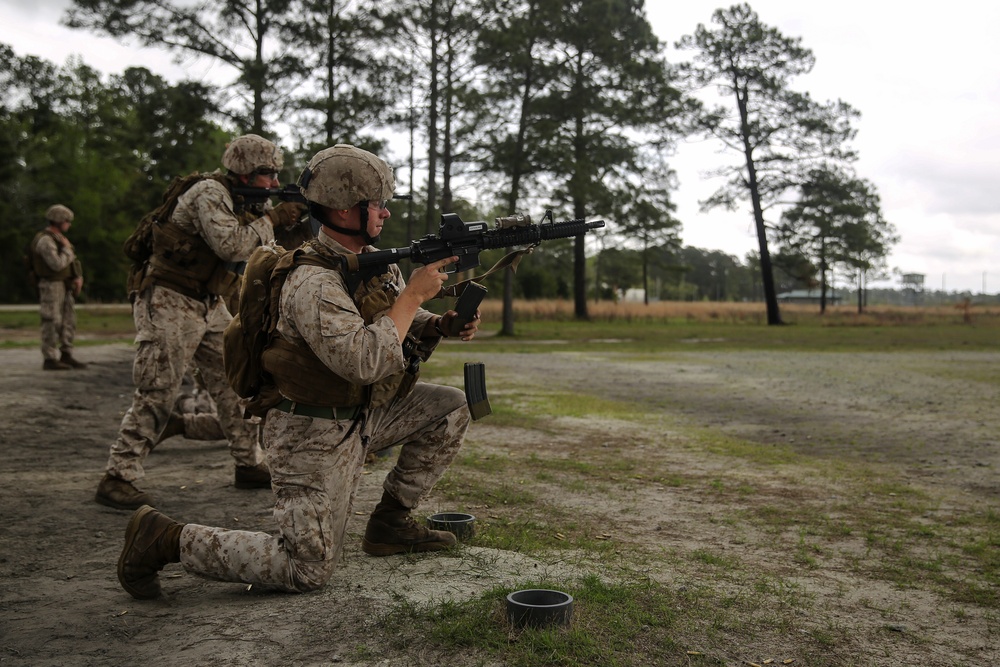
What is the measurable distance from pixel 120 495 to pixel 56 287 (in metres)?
9.44

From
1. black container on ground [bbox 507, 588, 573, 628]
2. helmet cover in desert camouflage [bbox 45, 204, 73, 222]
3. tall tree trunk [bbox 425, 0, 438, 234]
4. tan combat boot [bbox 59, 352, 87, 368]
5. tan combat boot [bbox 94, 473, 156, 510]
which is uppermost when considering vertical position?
tall tree trunk [bbox 425, 0, 438, 234]

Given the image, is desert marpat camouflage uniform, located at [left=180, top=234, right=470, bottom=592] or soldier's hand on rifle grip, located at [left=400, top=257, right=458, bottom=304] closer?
desert marpat camouflage uniform, located at [left=180, top=234, right=470, bottom=592]

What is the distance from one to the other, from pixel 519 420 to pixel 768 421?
2.80 meters

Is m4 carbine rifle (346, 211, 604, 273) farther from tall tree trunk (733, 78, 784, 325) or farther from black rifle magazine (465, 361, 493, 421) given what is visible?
tall tree trunk (733, 78, 784, 325)

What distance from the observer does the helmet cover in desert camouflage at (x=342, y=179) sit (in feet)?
12.8

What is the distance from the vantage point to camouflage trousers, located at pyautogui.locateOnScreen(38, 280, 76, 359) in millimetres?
12930

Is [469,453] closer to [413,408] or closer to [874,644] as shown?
[413,408]

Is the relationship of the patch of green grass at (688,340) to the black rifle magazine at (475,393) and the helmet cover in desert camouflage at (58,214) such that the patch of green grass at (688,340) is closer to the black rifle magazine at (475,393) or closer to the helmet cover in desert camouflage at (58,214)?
the helmet cover in desert camouflage at (58,214)

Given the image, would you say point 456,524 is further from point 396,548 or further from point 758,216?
point 758,216

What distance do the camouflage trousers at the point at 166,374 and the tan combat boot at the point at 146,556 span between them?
74.4 inches

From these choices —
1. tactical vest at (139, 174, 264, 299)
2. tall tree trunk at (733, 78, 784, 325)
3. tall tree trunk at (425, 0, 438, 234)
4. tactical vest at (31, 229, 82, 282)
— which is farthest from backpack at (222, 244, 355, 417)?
tall tree trunk at (733, 78, 784, 325)

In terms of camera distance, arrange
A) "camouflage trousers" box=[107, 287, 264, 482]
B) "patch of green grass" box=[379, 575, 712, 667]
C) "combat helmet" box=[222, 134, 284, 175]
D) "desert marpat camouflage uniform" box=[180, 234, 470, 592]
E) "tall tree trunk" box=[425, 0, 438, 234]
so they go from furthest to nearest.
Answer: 1. "tall tree trunk" box=[425, 0, 438, 234]
2. "combat helmet" box=[222, 134, 284, 175]
3. "camouflage trousers" box=[107, 287, 264, 482]
4. "desert marpat camouflage uniform" box=[180, 234, 470, 592]
5. "patch of green grass" box=[379, 575, 712, 667]

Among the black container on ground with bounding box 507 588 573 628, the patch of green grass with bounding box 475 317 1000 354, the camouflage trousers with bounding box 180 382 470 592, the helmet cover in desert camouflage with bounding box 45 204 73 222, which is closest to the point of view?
the black container on ground with bounding box 507 588 573 628

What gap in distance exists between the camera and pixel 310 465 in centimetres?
381
